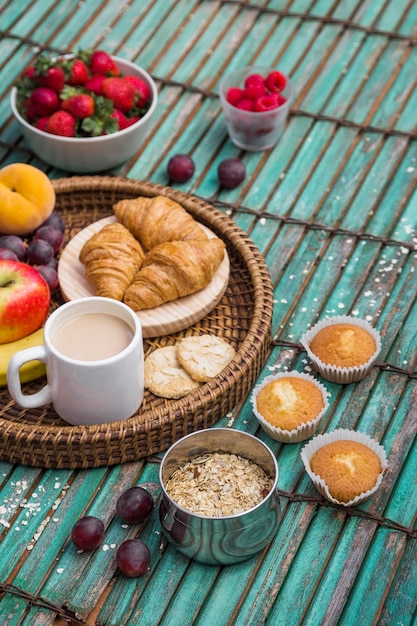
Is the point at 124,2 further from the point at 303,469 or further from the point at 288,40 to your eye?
the point at 303,469

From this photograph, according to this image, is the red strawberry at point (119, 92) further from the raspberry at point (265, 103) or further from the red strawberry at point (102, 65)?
the raspberry at point (265, 103)

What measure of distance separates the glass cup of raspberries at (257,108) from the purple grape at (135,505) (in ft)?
3.39

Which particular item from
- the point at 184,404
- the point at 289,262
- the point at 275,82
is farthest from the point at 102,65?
the point at 184,404

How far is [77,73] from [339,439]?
3.46ft

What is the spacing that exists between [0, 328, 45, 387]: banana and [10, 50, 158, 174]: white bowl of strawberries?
0.55m

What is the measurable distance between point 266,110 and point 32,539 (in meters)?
1.17

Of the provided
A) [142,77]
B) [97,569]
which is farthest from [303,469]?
[142,77]

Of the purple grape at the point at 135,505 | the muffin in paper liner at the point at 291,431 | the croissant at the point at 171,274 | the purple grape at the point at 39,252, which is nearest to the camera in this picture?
the purple grape at the point at 135,505

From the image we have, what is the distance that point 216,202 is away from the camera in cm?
208

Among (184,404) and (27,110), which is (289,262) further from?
(27,110)

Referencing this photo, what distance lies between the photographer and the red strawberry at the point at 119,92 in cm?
205

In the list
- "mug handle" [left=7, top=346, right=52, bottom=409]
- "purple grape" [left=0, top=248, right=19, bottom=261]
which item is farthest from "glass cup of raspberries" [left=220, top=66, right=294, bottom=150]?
"mug handle" [left=7, top=346, right=52, bottom=409]

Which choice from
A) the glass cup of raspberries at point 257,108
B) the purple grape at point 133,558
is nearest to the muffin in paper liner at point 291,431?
the purple grape at point 133,558

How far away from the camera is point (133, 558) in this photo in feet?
4.59
